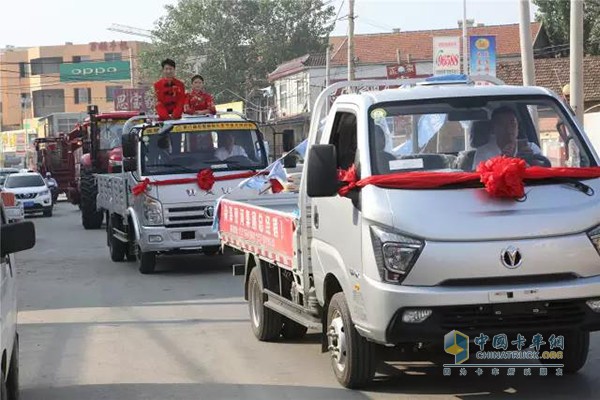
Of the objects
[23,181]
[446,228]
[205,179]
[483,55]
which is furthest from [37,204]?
[446,228]

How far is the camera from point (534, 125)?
8.21 meters

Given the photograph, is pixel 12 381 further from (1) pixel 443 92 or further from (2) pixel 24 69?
(2) pixel 24 69

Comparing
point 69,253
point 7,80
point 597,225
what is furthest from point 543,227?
point 7,80

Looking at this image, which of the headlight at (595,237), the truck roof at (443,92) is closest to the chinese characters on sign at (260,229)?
the truck roof at (443,92)

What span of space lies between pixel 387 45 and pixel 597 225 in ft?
232

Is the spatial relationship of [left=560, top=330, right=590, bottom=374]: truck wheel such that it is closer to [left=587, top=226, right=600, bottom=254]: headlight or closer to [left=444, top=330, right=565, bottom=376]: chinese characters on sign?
[left=444, top=330, right=565, bottom=376]: chinese characters on sign

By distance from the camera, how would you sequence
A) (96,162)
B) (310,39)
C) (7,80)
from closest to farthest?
(96,162) < (310,39) < (7,80)

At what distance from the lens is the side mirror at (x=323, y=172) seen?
7496mm

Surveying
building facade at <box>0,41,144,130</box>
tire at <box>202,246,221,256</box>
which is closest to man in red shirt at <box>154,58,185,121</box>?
tire at <box>202,246,221,256</box>

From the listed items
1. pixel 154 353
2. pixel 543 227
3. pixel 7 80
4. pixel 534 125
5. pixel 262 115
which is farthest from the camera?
pixel 7 80

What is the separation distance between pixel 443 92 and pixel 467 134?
37 cm

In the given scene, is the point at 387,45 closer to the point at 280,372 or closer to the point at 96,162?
the point at 96,162

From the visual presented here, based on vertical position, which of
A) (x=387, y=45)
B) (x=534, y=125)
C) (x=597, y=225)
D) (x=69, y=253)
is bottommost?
(x=69, y=253)

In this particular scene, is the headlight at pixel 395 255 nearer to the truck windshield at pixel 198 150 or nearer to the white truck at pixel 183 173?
the white truck at pixel 183 173
